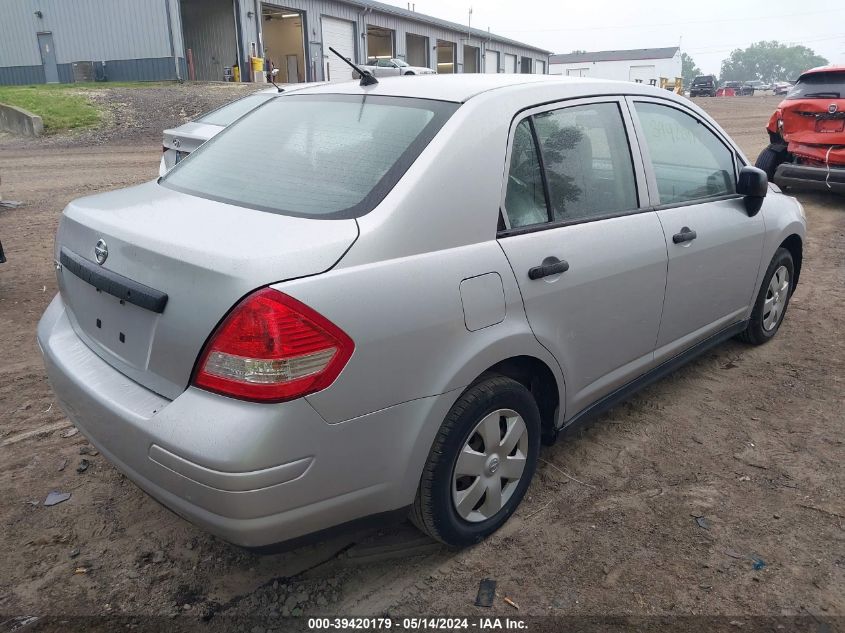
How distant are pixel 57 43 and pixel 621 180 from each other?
107ft

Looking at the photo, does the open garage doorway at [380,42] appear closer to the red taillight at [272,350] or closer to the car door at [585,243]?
the car door at [585,243]

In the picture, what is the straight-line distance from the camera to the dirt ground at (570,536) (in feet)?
8.01

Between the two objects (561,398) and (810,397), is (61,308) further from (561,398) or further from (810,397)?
(810,397)

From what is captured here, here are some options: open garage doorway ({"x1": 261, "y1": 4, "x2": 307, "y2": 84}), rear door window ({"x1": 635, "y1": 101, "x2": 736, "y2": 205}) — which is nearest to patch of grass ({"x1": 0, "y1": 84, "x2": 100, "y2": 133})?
open garage doorway ({"x1": 261, "y1": 4, "x2": 307, "y2": 84})

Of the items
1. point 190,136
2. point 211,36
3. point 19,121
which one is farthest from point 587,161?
point 211,36

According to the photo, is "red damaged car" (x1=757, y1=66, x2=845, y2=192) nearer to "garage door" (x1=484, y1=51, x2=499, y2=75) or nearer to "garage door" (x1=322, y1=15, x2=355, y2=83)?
"garage door" (x1=322, y1=15, x2=355, y2=83)

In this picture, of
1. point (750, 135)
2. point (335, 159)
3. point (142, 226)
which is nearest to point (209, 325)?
point (142, 226)

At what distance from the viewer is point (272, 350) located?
77.3 inches

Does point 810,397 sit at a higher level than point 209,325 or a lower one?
lower

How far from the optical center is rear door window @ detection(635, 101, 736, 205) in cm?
342

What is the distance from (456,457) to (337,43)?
114 ft

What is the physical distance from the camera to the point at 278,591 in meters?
2.48

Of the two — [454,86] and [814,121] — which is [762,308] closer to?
[454,86]

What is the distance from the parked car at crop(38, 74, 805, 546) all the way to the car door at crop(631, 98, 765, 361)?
0.11ft
